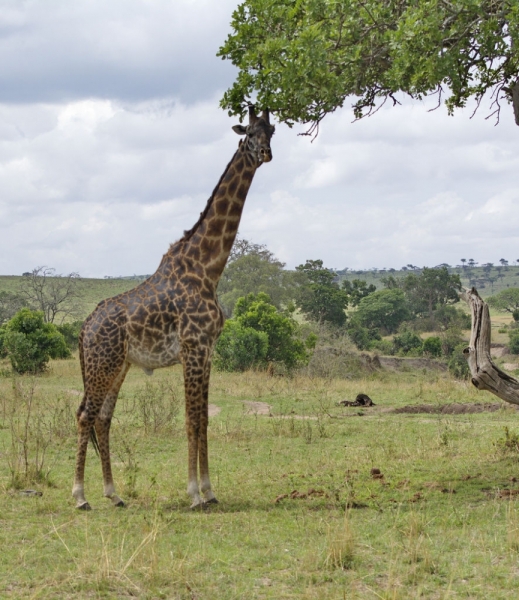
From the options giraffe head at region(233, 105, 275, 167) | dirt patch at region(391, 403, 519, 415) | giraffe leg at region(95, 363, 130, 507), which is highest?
giraffe head at region(233, 105, 275, 167)

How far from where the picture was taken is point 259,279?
4741cm

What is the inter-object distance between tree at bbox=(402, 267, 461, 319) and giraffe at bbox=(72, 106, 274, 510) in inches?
1877

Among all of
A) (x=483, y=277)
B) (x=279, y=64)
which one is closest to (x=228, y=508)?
(x=279, y=64)

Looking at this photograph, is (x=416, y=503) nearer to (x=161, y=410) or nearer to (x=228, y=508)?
(x=228, y=508)

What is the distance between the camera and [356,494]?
26.5 feet

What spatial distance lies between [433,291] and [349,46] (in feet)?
161

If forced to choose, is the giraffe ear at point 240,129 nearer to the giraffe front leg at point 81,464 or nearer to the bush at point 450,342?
the giraffe front leg at point 81,464

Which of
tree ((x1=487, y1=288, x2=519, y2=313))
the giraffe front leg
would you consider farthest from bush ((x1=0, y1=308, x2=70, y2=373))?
tree ((x1=487, y1=288, x2=519, y2=313))

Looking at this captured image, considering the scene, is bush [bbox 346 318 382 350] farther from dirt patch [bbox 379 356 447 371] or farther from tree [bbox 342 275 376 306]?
tree [bbox 342 275 376 306]

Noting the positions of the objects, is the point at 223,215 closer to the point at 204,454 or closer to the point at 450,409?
the point at 204,454

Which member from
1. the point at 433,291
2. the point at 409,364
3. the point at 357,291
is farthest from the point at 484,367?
the point at 357,291

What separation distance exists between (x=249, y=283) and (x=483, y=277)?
66.3 m

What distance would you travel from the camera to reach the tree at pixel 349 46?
7.37m

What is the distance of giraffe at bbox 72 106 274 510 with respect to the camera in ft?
25.5
